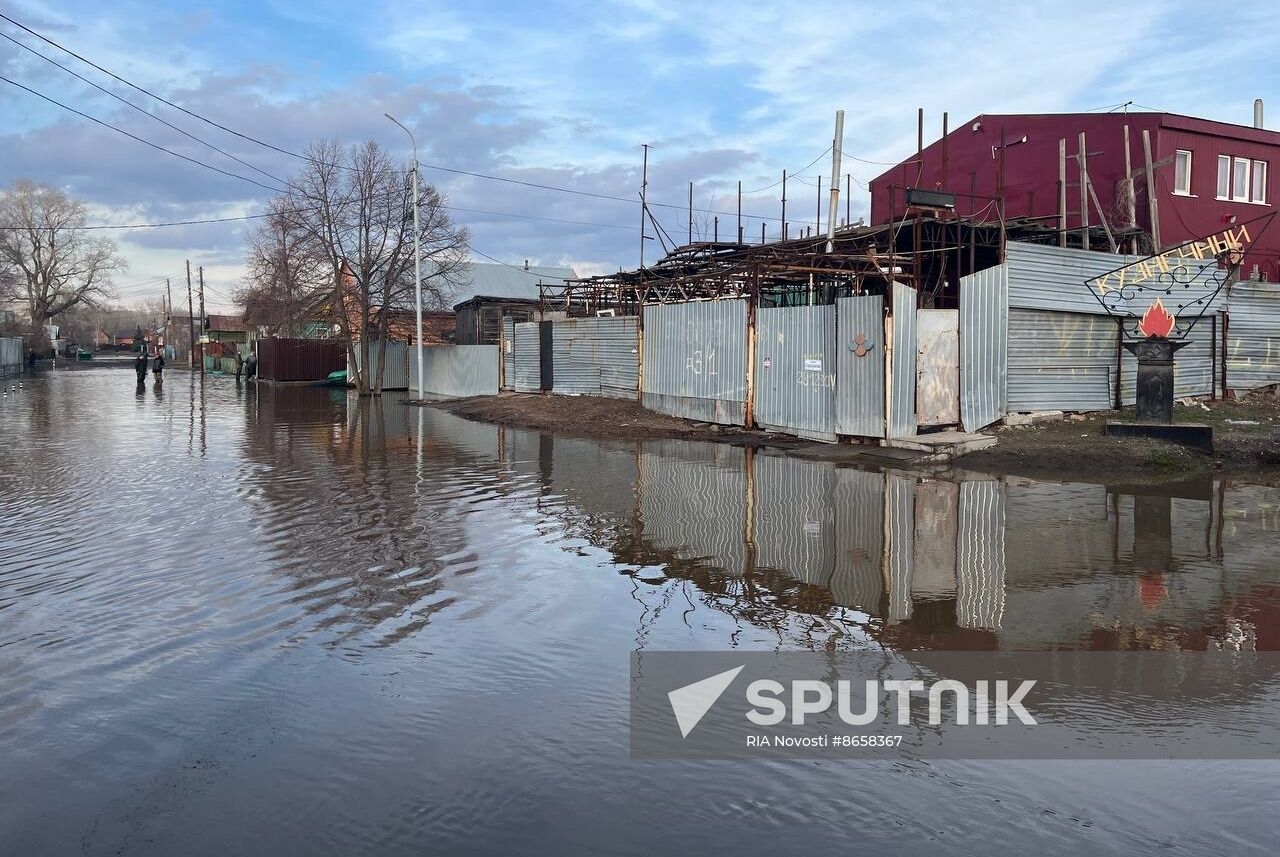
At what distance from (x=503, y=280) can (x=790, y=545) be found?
47.9m

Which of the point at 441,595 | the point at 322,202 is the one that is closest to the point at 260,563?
the point at 441,595

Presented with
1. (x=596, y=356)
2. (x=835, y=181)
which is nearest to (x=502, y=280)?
(x=596, y=356)

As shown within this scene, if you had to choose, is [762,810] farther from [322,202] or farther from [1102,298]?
[322,202]

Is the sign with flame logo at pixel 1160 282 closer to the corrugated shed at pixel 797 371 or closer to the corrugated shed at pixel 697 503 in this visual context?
the corrugated shed at pixel 797 371

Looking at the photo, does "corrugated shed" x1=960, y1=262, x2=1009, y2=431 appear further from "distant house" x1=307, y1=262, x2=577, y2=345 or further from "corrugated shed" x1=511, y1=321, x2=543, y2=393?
"distant house" x1=307, y1=262, x2=577, y2=345

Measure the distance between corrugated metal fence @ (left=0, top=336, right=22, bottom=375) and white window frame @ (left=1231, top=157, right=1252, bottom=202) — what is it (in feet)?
201

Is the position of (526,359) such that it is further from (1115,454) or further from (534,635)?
(534,635)

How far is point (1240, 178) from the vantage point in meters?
27.8

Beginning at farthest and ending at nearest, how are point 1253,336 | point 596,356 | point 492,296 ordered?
1. point 492,296
2. point 596,356
3. point 1253,336

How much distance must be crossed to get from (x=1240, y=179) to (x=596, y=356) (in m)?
20.3

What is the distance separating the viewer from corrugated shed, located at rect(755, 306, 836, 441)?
699 inches

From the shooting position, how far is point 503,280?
Result: 5497cm

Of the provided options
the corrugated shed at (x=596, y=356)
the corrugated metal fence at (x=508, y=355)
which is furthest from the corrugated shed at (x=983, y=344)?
the corrugated metal fence at (x=508, y=355)

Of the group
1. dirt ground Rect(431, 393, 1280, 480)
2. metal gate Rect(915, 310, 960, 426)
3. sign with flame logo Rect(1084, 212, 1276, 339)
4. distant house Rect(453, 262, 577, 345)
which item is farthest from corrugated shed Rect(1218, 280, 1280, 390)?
distant house Rect(453, 262, 577, 345)
